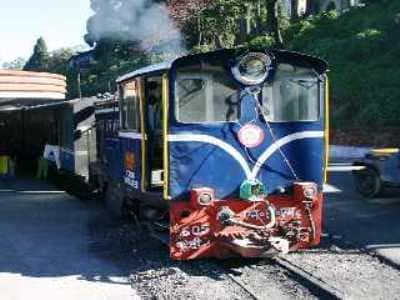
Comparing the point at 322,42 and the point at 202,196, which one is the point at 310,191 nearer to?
the point at 202,196

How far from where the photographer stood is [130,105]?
406 inches

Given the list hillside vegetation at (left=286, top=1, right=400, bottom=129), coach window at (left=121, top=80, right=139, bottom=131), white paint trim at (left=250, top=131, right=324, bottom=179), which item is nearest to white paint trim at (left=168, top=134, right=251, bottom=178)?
white paint trim at (left=250, top=131, right=324, bottom=179)

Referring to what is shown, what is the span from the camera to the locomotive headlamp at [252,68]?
29.7ft

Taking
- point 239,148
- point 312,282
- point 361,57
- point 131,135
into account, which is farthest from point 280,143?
point 361,57

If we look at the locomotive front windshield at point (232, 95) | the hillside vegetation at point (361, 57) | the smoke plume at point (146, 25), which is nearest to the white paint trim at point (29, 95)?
the smoke plume at point (146, 25)

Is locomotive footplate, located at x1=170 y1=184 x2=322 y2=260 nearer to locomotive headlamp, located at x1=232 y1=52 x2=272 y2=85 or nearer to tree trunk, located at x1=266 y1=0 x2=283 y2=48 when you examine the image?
locomotive headlamp, located at x1=232 y1=52 x2=272 y2=85

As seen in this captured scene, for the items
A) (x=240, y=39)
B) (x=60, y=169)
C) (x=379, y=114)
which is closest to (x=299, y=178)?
(x=60, y=169)

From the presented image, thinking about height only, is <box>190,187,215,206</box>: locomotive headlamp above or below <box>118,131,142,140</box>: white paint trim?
below

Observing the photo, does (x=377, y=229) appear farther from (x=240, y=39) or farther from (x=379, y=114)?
(x=240, y=39)

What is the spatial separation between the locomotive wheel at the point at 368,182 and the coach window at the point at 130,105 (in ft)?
22.1

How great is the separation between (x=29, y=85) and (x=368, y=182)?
33.8ft

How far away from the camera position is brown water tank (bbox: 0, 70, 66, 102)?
59.6 feet

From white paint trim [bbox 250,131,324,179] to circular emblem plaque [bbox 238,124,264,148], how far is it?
0.20 m

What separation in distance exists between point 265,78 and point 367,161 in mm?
6663
